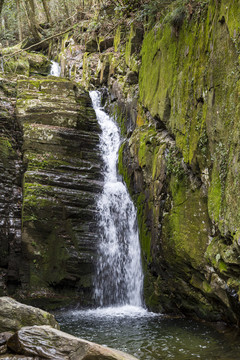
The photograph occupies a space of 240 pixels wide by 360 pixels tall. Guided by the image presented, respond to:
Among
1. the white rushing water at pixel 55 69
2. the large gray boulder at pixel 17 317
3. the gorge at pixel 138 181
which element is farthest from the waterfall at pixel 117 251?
the white rushing water at pixel 55 69

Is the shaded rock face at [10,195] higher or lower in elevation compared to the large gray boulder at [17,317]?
higher

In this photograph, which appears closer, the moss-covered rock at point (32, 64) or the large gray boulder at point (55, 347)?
the large gray boulder at point (55, 347)

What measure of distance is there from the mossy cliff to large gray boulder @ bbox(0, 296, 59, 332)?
336cm

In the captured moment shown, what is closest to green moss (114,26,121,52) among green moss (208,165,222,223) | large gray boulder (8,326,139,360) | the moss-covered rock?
the moss-covered rock

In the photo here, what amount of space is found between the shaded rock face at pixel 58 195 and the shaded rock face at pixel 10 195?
0.29 m

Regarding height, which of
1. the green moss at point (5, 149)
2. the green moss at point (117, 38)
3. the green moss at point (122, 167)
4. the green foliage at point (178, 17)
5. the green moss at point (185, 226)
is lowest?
the green moss at point (185, 226)

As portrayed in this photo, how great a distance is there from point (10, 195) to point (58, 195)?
1633 millimetres

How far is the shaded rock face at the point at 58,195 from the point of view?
34.2 feet

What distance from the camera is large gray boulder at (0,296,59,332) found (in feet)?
18.2

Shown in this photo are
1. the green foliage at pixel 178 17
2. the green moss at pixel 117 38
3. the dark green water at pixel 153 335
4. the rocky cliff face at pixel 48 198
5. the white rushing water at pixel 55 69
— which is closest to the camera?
the dark green water at pixel 153 335

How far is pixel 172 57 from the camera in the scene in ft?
31.4

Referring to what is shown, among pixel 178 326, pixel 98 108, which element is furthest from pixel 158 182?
pixel 98 108

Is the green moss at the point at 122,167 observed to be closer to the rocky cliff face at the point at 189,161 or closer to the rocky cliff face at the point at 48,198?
the rocky cliff face at the point at 189,161

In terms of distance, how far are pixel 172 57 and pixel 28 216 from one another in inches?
256
